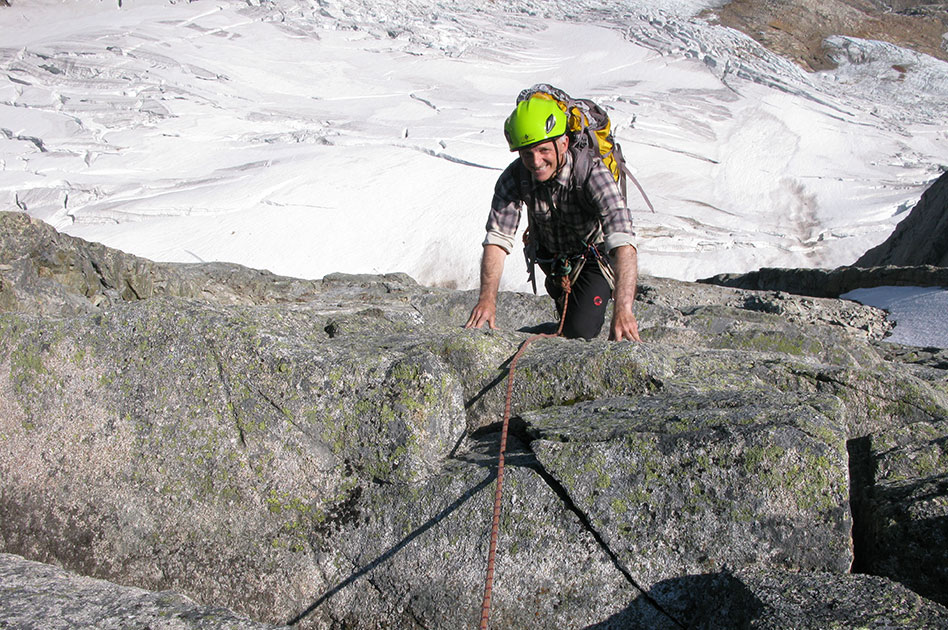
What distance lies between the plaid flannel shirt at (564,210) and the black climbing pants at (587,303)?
25 cm

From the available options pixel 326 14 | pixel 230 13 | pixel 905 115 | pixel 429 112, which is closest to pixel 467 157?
pixel 429 112

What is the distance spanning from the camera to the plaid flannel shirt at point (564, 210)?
5148 millimetres

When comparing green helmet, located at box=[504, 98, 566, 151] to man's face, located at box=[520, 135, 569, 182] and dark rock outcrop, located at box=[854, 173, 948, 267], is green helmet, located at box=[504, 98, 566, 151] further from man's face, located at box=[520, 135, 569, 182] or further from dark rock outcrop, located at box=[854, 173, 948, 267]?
dark rock outcrop, located at box=[854, 173, 948, 267]

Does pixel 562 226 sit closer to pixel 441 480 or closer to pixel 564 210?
pixel 564 210

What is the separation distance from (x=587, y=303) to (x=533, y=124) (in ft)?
6.48

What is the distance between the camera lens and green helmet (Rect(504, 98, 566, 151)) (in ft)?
15.9

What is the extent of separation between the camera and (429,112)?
37281mm

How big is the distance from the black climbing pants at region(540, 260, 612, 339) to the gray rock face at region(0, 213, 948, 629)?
7.15 ft

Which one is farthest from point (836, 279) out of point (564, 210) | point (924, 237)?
point (564, 210)

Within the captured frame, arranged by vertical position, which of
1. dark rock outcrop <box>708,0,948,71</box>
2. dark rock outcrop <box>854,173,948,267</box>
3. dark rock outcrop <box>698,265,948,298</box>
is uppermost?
dark rock outcrop <box>708,0,948,71</box>

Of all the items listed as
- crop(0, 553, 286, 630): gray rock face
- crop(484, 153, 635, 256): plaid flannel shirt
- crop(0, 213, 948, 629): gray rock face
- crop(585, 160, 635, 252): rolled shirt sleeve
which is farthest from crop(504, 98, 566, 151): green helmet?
crop(0, 553, 286, 630): gray rock face

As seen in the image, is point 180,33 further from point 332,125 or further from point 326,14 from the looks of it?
point 332,125

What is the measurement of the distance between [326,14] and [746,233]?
31317 millimetres

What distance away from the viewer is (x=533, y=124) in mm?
4863
